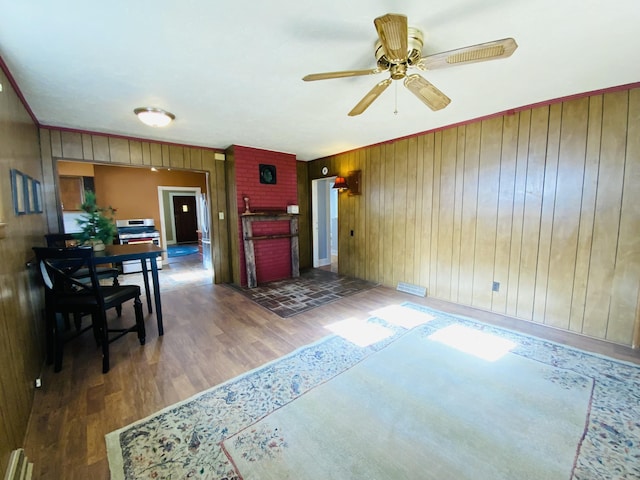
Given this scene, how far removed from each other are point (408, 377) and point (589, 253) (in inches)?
93.6

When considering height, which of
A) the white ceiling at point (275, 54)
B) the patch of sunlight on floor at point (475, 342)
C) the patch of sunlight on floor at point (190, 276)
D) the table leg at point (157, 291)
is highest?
the white ceiling at point (275, 54)

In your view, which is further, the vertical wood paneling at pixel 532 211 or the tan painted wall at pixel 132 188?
the tan painted wall at pixel 132 188

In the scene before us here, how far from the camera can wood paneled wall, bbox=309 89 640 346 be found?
99.2 inches

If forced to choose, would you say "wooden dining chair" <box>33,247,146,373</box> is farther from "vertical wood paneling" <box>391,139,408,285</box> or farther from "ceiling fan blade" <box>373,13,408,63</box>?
"vertical wood paneling" <box>391,139,408,285</box>

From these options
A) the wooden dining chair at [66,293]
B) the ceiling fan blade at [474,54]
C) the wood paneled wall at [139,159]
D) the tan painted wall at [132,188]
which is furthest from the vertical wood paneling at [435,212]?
the tan painted wall at [132,188]

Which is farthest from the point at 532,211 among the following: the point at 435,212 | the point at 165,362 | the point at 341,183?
the point at 165,362

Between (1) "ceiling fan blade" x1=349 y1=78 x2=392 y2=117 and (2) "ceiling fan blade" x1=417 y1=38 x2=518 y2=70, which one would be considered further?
(1) "ceiling fan blade" x1=349 y1=78 x2=392 y2=117

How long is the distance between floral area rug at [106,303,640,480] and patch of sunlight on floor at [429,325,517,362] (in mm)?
36

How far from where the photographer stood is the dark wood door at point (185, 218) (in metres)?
11.0

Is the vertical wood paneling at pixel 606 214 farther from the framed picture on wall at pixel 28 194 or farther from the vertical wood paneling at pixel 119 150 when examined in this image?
the vertical wood paneling at pixel 119 150

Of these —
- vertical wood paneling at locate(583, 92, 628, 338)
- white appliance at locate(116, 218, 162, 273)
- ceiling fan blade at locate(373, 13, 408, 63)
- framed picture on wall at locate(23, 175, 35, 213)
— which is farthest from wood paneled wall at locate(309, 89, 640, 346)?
white appliance at locate(116, 218, 162, 273)

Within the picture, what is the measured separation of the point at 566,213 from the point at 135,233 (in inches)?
303

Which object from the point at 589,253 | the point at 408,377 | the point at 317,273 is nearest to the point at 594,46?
the point at 589,253

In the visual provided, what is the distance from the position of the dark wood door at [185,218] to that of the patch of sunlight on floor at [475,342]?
1073cm
